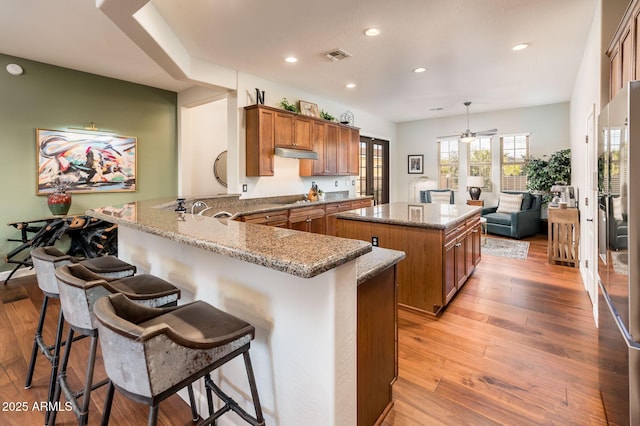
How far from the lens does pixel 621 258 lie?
52.6 inches

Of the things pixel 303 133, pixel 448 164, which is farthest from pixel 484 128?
pixel 303 133

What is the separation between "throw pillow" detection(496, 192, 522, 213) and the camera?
647 cm

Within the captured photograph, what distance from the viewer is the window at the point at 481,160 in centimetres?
744

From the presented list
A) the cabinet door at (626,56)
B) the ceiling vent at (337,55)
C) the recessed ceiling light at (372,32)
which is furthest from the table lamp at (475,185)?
the cabinet door at (626,56)

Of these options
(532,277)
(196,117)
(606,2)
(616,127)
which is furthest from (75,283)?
(196,117)

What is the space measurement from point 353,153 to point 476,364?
4.72 meters

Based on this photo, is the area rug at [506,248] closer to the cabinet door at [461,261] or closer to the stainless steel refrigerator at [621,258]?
the cabinet door at [461,261]

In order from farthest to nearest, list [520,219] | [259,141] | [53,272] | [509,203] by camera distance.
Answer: [509,203] → [520,219] → [259,141] → [53,272]

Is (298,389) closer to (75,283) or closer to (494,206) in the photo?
(75,283)

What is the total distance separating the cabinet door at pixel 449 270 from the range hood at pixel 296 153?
259 cm

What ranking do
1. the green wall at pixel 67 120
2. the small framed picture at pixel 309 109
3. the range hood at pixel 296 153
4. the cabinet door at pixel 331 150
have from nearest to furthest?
the green wall at pixel 67 120, the range hood at pixel 296 153, the small framed picture at pixel 309 109, the cabinet door at pixel 331 150

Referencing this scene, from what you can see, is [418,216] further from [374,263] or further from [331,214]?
[331,214]

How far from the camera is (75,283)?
132 cm

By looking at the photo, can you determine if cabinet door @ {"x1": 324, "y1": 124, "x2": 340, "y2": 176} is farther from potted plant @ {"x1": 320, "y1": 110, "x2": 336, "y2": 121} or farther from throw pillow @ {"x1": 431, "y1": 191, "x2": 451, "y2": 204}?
throw pillow @ {"x1": 431, "y1": 191, "x2": 451, "y2": 204}
